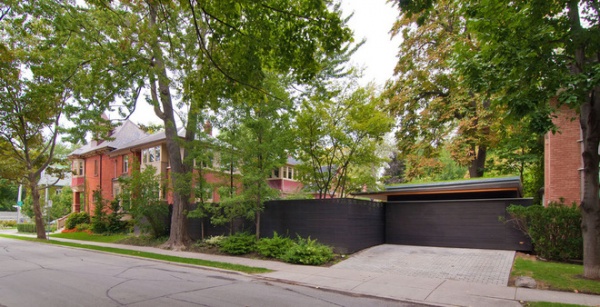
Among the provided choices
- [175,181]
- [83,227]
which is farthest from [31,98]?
[83,227]

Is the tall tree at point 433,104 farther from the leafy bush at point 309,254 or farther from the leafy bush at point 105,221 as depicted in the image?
the leafy bush at point 105,221

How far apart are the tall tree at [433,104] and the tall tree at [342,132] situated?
5.64m

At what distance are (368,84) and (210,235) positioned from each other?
35.0 ft

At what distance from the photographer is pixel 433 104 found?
2031cm

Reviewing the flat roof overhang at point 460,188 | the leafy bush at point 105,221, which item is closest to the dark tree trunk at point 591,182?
the flat roof overhang at point 460,188

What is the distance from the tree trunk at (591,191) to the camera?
9.27m

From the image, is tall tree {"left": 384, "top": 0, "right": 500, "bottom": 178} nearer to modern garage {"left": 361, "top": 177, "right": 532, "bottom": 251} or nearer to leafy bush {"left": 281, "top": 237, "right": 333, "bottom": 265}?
modern garage {"left": 361, "top": 177, "right": 532, "bottom": 251}

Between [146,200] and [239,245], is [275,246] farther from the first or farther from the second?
[146,200]

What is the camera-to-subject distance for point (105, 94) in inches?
601

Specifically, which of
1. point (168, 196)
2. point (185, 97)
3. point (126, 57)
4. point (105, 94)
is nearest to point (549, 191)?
point (185, 97)

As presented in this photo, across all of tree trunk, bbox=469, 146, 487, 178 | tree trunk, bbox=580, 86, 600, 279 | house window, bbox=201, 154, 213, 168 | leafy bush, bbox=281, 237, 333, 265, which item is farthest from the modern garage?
house window, bbox=201, 154, 213, 168

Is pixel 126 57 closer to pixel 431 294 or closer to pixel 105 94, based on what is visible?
pixel 105 94

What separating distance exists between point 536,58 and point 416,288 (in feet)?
19.9

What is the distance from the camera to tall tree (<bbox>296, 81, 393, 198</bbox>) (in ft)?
49.6
